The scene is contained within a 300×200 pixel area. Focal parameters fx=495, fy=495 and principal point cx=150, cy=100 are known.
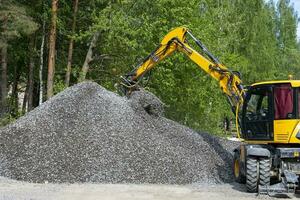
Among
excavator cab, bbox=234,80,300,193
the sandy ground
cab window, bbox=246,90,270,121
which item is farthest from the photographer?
cab window, bbox=246,90,270,121

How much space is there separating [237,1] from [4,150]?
81.4 ft

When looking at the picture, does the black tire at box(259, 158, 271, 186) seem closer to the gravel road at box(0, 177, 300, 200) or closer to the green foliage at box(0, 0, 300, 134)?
the gravel road at box(0, 177, 300, 200)

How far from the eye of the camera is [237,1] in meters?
33.2

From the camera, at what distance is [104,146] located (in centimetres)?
1183

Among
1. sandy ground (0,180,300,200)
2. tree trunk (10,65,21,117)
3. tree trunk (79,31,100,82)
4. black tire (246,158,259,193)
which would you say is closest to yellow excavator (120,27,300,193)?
black tire (246,158,259,193)

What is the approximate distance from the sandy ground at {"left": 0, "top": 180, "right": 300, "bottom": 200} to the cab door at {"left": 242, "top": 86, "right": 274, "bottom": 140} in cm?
127

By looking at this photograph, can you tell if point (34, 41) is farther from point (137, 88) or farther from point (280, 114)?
point (280, 114)

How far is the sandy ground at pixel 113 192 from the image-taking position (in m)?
9.16

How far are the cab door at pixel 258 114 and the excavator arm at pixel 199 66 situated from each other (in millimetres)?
825

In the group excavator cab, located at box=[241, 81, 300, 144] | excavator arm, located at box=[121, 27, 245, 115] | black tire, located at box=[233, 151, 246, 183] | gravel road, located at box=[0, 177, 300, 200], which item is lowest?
gravel road, located at box=[0, 177, 300, 200]

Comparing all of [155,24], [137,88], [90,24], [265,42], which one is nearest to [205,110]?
[155,24]

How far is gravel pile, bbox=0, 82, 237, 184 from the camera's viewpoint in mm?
11172

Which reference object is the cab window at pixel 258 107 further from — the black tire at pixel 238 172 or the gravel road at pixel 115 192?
the gravel road at pixel 115 192

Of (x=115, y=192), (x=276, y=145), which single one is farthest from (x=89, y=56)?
(x=276, y=145)
